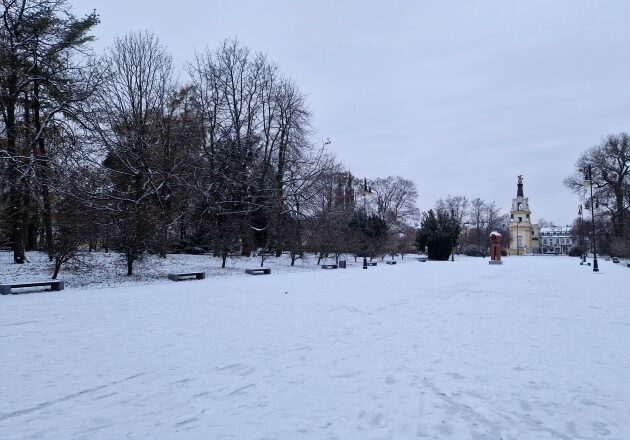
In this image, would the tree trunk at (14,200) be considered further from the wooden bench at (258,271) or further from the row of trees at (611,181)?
the row of trees at (611,181)

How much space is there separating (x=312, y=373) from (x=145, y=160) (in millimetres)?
24698

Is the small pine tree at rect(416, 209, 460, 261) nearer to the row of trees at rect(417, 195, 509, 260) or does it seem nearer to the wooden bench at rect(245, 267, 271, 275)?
the row of trees at rect(417, 195, 509, 260)

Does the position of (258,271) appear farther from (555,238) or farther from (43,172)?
(555,238)

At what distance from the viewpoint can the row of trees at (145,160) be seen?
18547mm

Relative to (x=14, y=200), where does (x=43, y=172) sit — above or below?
above

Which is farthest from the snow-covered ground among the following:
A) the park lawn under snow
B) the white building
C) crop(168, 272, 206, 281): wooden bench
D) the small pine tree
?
the white building

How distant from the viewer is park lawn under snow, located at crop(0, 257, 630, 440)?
3.93 meters

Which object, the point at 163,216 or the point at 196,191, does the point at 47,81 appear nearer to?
the point at 163,216

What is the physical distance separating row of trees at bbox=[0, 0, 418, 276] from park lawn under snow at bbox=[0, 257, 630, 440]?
31.1ft

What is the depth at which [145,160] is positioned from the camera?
27188 mm

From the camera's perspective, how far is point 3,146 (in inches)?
765

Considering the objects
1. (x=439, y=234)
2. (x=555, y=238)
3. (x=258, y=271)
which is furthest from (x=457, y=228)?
(x=555, y=238)

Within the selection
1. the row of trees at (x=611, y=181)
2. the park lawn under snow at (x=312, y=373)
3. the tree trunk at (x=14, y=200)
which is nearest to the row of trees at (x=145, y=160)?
the tree trunk at (x=14, y=200)

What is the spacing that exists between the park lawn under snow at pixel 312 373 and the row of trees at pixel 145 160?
9.48m
